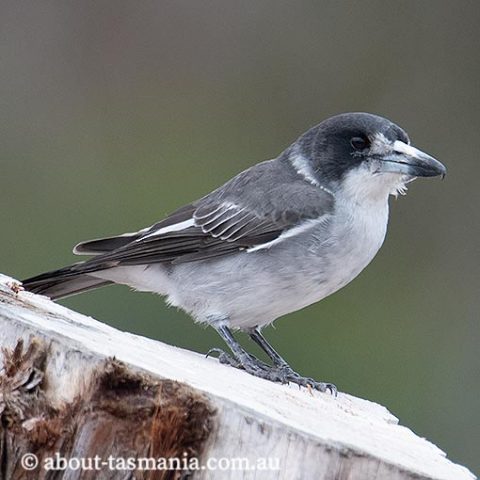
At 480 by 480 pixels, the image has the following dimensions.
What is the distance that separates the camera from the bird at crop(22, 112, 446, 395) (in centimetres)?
509

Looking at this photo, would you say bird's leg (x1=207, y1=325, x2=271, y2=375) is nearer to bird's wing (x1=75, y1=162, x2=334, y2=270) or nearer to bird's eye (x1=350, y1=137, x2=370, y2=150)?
bird's wing (x1=75, y1=162, x2=334, y2=270)

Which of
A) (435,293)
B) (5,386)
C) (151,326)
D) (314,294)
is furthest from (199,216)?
(435,293)

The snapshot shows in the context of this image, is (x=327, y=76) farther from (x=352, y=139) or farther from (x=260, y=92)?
(x=352, y=139)

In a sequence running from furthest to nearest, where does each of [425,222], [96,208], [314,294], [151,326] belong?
1. [425,222]
2. [96,208]
3. [151,326]
4. [314,294]

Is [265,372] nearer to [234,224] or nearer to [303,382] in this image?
[303,382]

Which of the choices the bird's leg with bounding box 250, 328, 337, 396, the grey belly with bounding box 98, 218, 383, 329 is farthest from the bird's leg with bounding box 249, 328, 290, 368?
the grey belly with bounding box 98, 218, 383, 329

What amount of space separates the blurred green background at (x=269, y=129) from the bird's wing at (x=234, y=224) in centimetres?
190

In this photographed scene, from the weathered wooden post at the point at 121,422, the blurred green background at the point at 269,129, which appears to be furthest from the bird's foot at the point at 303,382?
the blurred green background at the point at 269,129

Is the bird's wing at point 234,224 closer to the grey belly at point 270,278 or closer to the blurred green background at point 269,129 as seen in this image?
the grey belly at point 270,278

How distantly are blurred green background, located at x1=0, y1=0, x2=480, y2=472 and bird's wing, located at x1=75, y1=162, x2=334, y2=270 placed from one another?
1898 mm

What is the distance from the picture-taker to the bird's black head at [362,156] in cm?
511

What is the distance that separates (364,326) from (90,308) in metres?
1.94

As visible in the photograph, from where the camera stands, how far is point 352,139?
5258 mm

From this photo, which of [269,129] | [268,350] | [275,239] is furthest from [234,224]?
[269,129]
